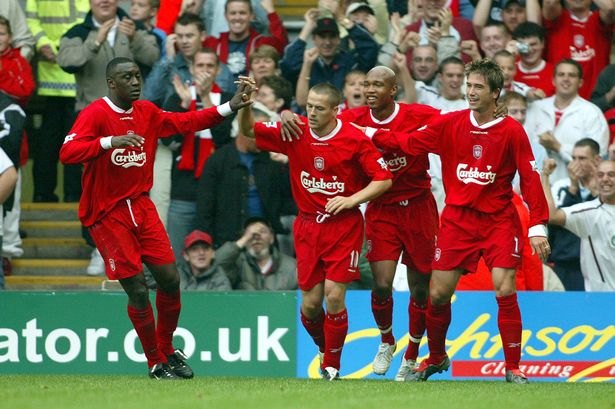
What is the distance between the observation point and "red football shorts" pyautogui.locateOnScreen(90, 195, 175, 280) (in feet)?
34.3

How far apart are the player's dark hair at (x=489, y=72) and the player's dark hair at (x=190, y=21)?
5.26 metres

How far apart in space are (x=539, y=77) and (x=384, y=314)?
16.8ft

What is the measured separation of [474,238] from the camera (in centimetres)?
1048

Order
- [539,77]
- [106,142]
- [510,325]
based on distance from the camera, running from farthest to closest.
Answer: [539,77]
[510,325]
[106,142]

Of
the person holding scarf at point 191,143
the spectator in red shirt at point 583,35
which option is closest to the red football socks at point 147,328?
the person holding scarf at point 191,143

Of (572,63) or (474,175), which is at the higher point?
(572,63)

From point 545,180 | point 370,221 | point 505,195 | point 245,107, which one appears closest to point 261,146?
point 245,107

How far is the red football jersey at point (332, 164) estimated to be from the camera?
10625 mm

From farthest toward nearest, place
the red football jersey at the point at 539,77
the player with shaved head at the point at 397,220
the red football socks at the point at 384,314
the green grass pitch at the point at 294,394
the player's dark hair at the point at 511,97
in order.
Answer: the red football jersey at the point at 539,77 → the player's dark hair at the point at 511,97 → the red football socks at the point at 384,314 → the player with shaved head at the point at 397,220 → the green grass pitch at the point at 294,394

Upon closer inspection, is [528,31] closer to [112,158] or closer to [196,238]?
[196,238]

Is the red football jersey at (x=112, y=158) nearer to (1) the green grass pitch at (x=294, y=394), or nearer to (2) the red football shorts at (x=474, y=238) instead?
(1) the green grass pitch at (x=294, y=394)

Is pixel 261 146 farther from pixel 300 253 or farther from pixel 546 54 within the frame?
pixel 546 54

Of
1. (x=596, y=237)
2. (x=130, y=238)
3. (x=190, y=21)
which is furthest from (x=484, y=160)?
(x=190, y=21)

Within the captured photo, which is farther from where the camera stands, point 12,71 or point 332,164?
point 12,71
